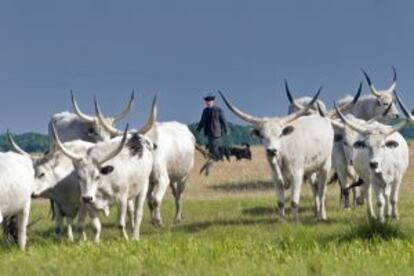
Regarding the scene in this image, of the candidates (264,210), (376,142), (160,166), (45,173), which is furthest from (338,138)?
(45,173)

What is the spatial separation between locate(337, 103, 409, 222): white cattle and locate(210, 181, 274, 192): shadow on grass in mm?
8302

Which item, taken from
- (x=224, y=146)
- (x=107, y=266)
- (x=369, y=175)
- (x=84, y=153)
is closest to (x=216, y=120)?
(x=224, y=146)

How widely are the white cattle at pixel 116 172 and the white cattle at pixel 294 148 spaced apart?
234 cm

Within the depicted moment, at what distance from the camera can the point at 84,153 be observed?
1227 centimetres

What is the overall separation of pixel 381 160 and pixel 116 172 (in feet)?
14.7

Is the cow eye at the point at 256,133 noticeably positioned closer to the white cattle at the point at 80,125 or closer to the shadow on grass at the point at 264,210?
the shadow on grass at the point at 264,210

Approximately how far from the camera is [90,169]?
11516mm

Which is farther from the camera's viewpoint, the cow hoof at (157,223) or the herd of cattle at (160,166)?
the cow hoof at (157,223)

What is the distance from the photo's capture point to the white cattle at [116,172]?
1152 cm

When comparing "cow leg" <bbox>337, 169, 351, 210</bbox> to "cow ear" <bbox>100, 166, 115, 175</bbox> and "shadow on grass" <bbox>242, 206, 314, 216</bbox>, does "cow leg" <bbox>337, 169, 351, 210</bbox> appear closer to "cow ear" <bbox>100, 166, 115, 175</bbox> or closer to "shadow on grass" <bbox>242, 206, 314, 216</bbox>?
"shadow on grass" <bbox>242, 206, 314, 216</bbox>

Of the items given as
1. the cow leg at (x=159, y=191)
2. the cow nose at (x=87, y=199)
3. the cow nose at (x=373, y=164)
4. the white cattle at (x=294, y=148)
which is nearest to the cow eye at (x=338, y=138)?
the white cattle at (x=294, y=148)

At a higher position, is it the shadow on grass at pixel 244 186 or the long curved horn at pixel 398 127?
the long curved horn at pixel 398 127

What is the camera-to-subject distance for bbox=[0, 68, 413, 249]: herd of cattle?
1152cm

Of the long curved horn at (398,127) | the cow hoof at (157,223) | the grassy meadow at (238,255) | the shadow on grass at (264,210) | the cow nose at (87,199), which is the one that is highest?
the long curved horn at (398,127)
